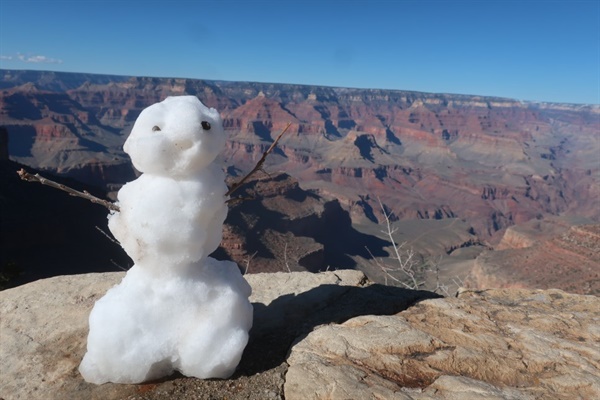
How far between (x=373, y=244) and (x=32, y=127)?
85038 mm

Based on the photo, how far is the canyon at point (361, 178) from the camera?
36.3m

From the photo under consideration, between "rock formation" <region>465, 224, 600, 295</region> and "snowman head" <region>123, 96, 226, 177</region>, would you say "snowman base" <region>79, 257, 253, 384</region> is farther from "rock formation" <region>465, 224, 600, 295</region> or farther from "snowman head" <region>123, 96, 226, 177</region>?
"rock formation" <region>465, 224, 600, 295</region>

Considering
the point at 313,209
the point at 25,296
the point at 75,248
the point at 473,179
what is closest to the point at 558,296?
the point at 25,296

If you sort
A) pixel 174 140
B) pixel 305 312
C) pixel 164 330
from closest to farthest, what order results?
pixel 174 140, pixel 164 330, pixel 305 312

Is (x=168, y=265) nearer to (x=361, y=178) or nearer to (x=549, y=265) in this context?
(x=549, y=265)

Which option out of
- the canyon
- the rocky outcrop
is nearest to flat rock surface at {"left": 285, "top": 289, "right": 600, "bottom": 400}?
the rocky outcrop

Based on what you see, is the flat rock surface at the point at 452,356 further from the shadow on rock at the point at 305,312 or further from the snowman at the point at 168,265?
the snowman at the point at 168,265

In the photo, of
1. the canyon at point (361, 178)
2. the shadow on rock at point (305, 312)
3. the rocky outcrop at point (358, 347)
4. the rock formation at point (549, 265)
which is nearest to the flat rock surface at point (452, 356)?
the rocky outcrop at point (358, 347)

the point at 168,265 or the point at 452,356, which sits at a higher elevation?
the point at 168,265

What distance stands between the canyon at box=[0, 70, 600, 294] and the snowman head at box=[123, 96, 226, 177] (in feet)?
1.85

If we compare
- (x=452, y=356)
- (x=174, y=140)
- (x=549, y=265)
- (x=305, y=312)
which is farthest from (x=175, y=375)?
(x=549, y=265)

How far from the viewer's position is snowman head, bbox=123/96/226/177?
295 cm

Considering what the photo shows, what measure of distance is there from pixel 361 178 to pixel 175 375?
97014mm

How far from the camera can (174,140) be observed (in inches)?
117
